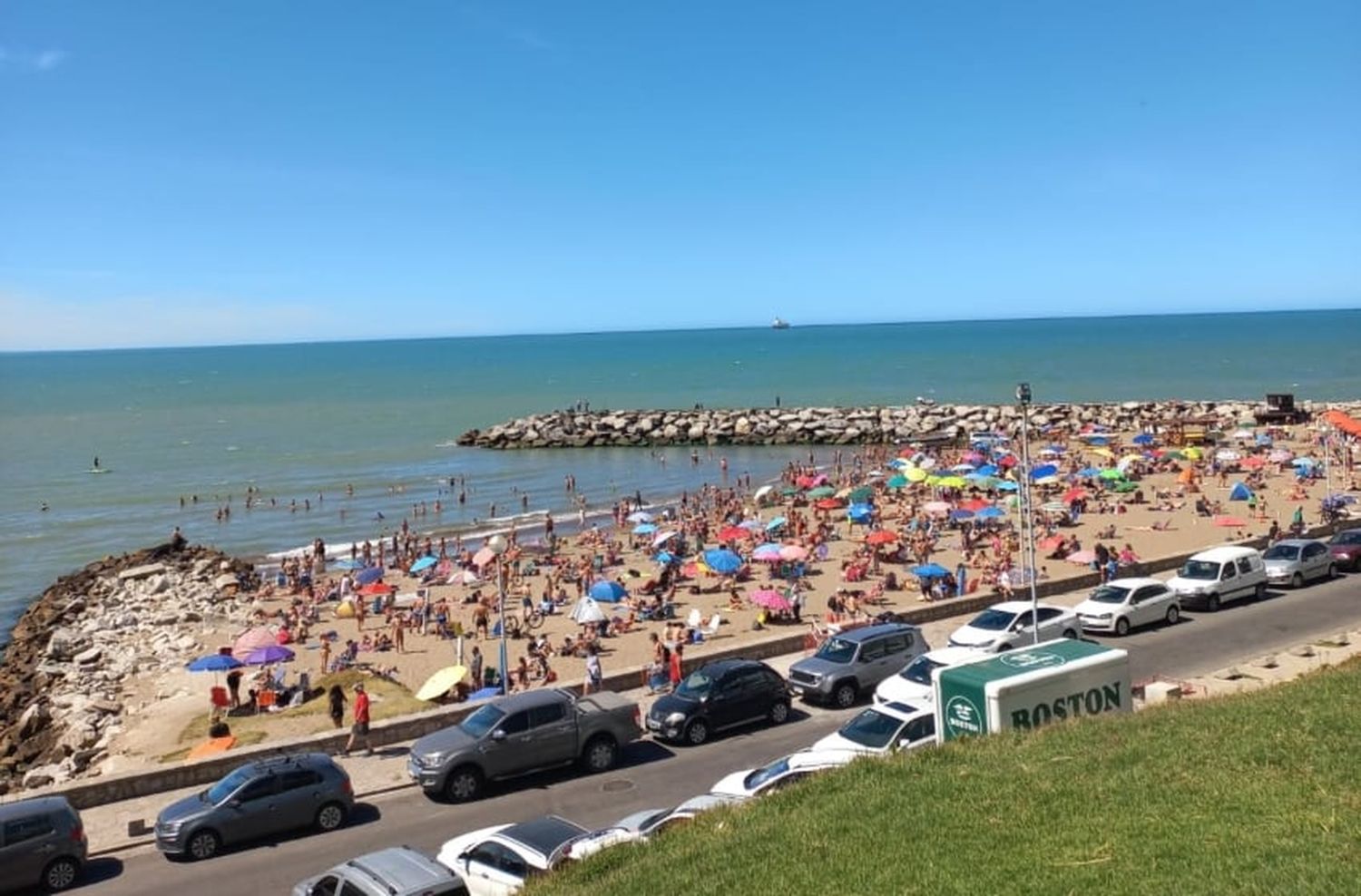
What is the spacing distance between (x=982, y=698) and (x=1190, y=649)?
11.0m

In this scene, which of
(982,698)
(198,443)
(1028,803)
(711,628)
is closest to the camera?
(1028,803)

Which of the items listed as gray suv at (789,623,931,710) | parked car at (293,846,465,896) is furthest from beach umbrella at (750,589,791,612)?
parked car at (293,846,465,896)

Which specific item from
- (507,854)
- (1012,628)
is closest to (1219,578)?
(1012,628)

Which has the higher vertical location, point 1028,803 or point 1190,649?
point 1028,803

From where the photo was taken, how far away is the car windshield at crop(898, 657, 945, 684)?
57.6ft

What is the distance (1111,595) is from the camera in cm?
2356

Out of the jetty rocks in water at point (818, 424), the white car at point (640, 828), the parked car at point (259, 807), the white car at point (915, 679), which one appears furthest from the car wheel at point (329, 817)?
the jetty rocks in water at point (818, 424)

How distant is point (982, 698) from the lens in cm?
1274

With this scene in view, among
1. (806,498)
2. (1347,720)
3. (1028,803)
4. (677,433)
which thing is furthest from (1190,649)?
(677,433)

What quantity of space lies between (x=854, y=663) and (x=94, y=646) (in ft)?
82.5

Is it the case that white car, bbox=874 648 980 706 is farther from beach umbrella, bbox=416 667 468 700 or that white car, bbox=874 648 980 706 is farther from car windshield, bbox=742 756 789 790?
beach umbrella, bbox=416 667 468 700

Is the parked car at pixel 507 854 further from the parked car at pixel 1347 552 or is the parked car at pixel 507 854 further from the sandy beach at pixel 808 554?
the parked car at pixel 1347 552

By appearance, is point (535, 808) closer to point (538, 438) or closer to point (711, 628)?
point (711, 628)

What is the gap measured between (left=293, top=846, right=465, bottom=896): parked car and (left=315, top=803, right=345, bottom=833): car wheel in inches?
151
